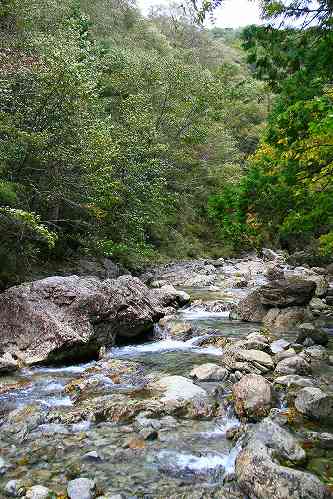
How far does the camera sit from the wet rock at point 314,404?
602 centimetres

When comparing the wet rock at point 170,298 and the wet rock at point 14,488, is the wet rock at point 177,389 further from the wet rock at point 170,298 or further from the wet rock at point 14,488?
the wet rock at point 170,298

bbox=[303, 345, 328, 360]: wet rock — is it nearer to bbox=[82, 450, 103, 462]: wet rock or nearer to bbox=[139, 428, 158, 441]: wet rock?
bbox=[139, 428, 158, 441]: wet rock

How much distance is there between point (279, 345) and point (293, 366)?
1452 mm

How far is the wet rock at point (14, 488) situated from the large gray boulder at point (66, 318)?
3862 millimetres

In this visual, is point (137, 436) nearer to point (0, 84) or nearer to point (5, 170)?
point (5, 170)

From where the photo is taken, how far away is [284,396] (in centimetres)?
675

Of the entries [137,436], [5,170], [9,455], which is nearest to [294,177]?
[137,436]

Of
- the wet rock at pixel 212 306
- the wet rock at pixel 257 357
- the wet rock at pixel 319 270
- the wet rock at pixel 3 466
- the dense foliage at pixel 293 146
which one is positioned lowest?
the wet rock at pixel 3 466

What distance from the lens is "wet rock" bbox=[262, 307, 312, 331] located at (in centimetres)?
1194

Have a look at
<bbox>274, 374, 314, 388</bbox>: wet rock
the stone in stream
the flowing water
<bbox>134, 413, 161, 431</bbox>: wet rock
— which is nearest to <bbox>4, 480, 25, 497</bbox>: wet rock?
the flowing water

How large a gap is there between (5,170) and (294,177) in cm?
885

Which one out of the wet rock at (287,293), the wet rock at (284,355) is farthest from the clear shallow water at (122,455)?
the wet rock at (287,293)

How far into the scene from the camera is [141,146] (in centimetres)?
2095

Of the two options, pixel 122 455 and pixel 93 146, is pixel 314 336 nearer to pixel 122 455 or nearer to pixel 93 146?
pixel 122 455
